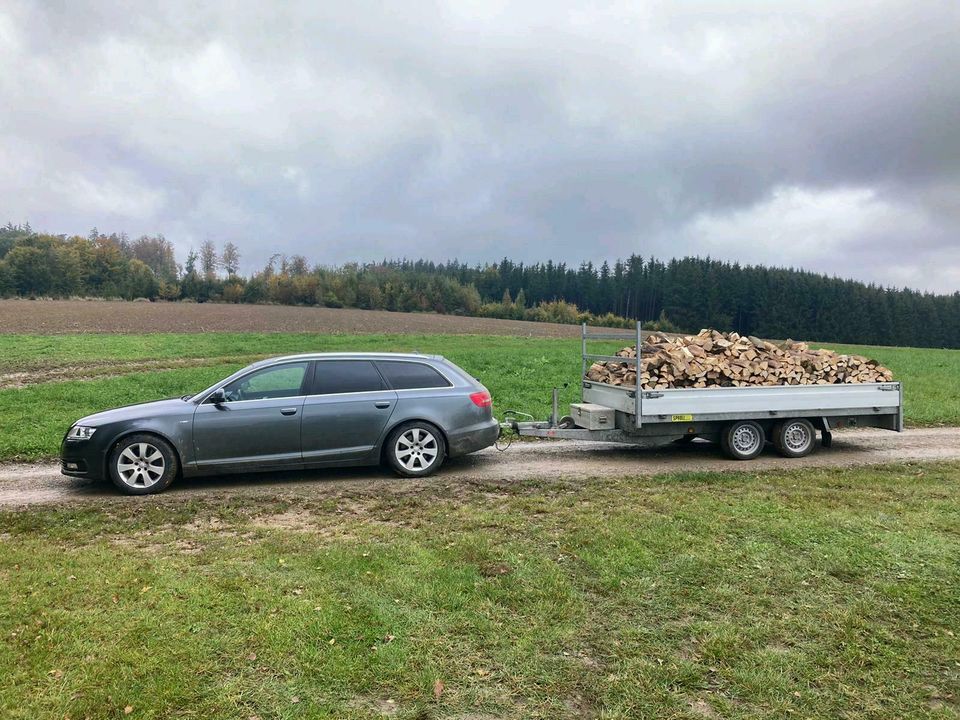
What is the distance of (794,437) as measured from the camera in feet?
30.5

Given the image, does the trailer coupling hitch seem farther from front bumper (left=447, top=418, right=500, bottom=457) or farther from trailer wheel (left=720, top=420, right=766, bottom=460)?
trailer wheel (left=720, top=420, right=766, bottom=460)

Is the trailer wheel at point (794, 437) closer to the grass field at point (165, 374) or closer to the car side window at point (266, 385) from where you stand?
the grass field at point (165, 374)

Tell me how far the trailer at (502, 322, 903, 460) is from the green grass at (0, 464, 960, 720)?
7.74 ft

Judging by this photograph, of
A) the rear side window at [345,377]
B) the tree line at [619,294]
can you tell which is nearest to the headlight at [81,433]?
the rear side window at [345,377]

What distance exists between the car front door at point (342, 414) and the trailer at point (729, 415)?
2.24 metres

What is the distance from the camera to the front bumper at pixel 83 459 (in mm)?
7203

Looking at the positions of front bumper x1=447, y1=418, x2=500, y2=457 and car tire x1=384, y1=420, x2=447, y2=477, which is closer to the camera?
car tire x1=384, y1=420, x2=447, y2=477

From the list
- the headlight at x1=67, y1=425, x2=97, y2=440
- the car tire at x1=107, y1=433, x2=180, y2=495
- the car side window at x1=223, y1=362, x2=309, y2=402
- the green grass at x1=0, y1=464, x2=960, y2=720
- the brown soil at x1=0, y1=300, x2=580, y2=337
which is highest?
the brown soil at x1=0, y1=300, x2=580, y2=337

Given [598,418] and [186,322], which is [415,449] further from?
[186,322]

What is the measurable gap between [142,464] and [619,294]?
98.7 metres

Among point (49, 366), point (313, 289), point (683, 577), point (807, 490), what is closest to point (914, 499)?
point (807, 490)

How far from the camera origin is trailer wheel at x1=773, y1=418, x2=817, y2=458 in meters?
9.21

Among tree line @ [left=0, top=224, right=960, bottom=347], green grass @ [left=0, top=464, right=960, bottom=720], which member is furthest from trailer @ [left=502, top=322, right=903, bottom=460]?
tree line @ [left=0, top=224, right=960, bottom=347]

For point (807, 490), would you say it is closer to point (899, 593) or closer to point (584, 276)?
point (899, 593)
